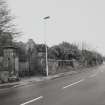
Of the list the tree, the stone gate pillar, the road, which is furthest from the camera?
the tree

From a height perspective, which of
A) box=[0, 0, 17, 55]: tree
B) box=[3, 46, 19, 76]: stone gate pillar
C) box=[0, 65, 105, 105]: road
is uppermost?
box=[0, 0, 17, 55]: tree

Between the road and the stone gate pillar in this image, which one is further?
the stone gate pillar

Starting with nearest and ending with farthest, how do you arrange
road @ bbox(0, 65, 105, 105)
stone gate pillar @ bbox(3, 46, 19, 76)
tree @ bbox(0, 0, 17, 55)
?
1. road @ bbox(0, 65, 105, 105)
2. stone gate pillar @ bbox(3, 46, 19, 76)
3. tree @ bbox(0, 0, 17, 55)

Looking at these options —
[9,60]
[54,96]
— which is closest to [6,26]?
[9,60]

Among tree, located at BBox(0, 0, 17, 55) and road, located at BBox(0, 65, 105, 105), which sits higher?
tree, located at BBox(0, 0, 17, 55)

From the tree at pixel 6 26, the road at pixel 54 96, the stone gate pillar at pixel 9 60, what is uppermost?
the tree at pixel 6 26

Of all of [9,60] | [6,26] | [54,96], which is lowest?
[54,96]

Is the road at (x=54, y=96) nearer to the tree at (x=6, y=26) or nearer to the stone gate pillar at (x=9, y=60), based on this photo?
the stone gate pillar at (x=9, y=60)

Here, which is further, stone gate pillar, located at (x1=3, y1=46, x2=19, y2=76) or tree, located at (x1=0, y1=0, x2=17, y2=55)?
tree, located at (x1=0, y1=0, x2=17, y2=55)

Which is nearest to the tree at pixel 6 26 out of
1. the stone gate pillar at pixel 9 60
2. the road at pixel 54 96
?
the stone gate pillar at pixel 9 60

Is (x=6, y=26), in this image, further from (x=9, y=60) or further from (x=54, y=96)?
(x=54, y=96)

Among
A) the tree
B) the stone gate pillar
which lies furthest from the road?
the tree

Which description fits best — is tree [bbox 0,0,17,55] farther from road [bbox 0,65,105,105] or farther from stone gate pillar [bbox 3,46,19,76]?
road [bbox 0,65,105,105]

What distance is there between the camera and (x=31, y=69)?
23547mm
